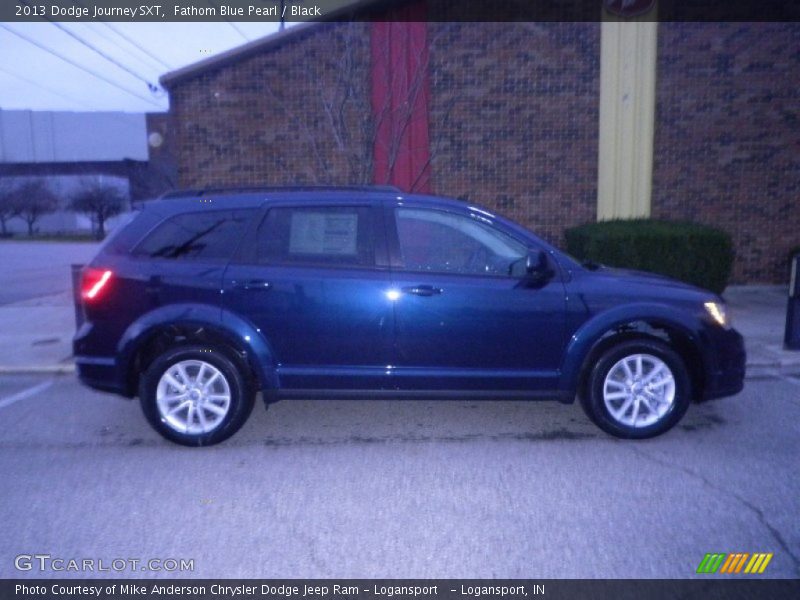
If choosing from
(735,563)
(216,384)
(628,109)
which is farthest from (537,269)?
(628,109)

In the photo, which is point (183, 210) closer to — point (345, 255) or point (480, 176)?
point (345, 255)

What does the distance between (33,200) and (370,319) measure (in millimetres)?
41372

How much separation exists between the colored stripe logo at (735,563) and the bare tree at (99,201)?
40037 mm

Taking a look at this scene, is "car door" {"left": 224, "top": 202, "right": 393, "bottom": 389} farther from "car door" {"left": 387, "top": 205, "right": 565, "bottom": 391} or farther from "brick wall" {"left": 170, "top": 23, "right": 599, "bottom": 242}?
"brick wall" {"left": 170, "top": 23, "right": 599, "bottom": 242}

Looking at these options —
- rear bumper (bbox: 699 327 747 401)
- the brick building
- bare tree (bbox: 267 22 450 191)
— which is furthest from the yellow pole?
rear bumper (bbox: 699 327 747 401)

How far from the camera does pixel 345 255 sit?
5547 millimetres

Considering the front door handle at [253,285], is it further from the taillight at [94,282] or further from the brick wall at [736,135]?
the brick wall at [736,135]

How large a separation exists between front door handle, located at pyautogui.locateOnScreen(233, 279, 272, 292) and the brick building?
727 centimetres

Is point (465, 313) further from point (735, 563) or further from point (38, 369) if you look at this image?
point (38, 369)

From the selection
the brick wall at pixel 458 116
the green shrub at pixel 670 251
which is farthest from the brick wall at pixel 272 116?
the green shrub at pixel 670 251

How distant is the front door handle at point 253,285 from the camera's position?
5422 mm

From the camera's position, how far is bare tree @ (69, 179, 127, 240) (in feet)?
130

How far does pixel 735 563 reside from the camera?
370cm

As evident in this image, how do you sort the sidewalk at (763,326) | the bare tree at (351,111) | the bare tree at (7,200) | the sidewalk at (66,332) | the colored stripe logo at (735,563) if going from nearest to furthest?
the colored stripe logo at (735,563) < the sidewalk at (763,326) < the sidewalk at (66,332) < the bare tree at (351,111) < the bare tree at (7,200)
